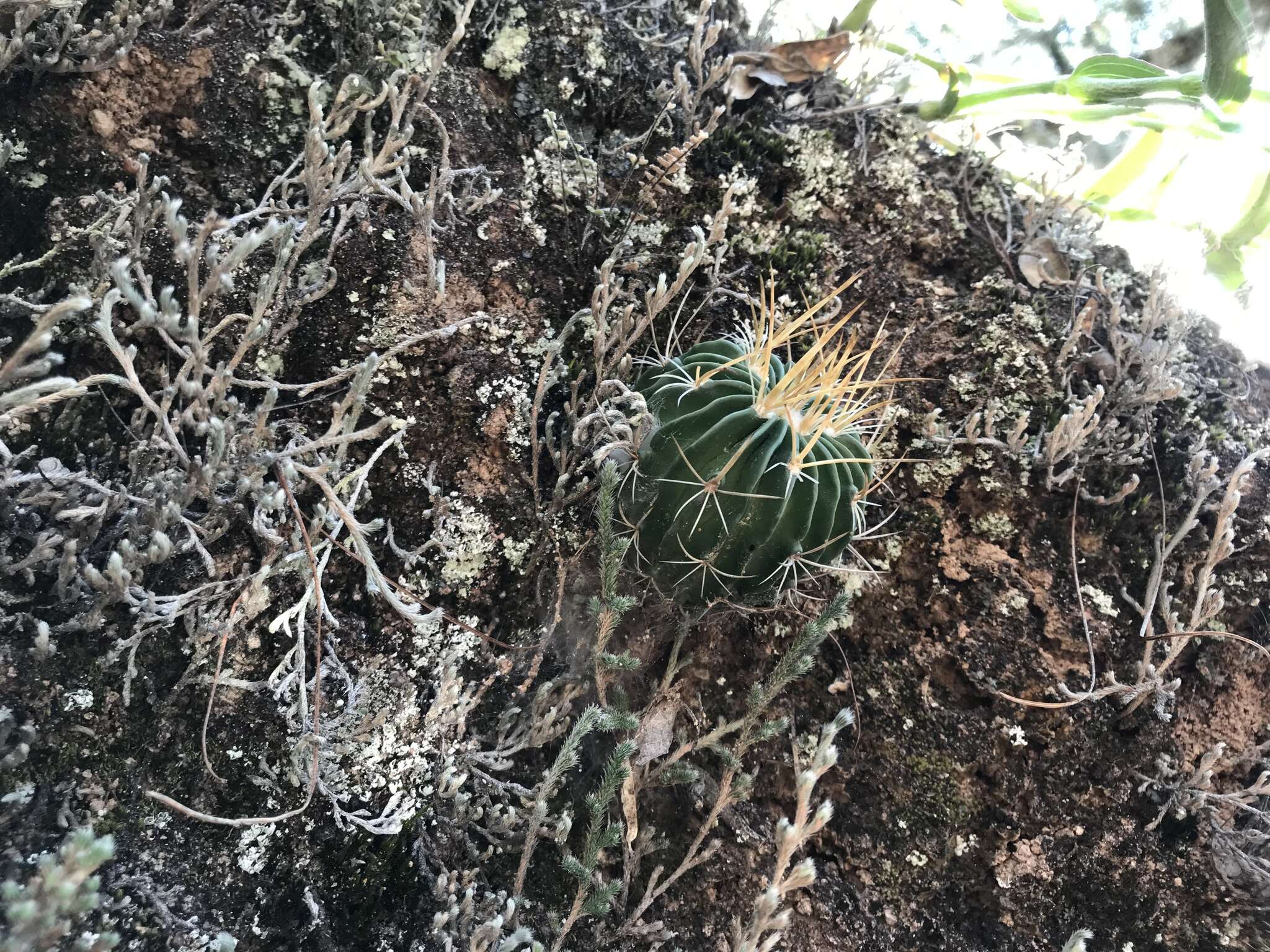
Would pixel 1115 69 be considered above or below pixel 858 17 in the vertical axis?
above

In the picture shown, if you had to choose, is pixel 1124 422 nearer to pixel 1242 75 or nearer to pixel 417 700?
pixel 1242 75

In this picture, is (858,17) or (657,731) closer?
(657,731)

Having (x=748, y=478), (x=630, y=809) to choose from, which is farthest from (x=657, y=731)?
(x=748, y=478)

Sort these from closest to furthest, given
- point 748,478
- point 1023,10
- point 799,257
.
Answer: point 748,478, point 799,257, point 1023,10

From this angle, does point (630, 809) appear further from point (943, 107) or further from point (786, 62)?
point (943, 107)

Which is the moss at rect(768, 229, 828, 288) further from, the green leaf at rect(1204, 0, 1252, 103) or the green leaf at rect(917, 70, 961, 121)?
the green leaf at rect(1204, 0, 1252, 103)
